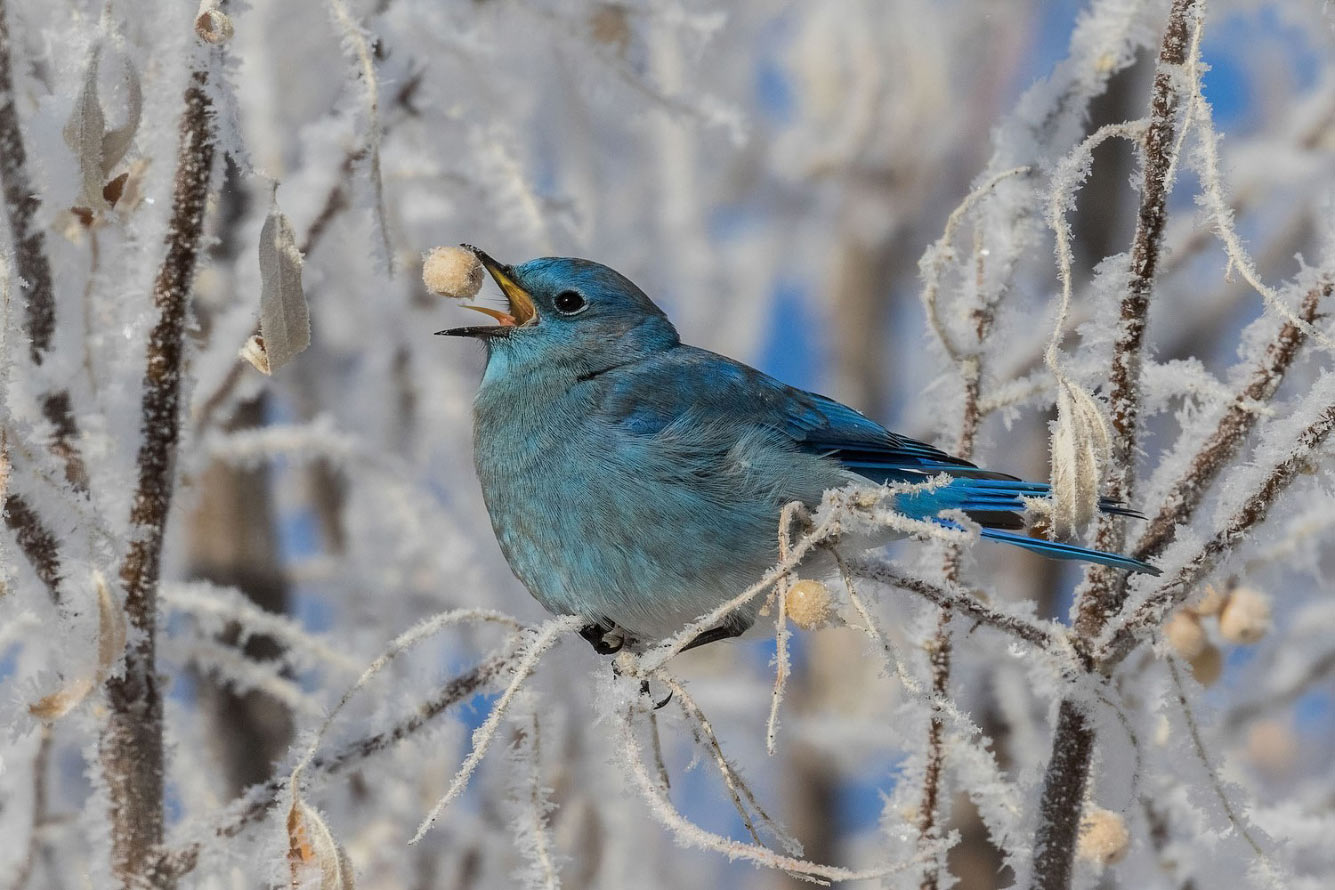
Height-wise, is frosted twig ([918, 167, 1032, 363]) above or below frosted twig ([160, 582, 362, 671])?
above

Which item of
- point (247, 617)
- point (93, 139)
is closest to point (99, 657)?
point (93, 139)

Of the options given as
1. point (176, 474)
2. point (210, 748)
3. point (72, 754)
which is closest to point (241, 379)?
point (176, 474)

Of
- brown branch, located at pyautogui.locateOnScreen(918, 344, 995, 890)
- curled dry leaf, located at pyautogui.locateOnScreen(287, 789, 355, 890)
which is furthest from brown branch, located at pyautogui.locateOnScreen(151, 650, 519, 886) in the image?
brown branch, located at pyautogui.locateOnScreen(918, 344, 995, 890)

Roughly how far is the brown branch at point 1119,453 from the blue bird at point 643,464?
0.08 meters

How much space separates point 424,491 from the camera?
3969 millimetres

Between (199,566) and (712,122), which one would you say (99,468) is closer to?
(712,122)

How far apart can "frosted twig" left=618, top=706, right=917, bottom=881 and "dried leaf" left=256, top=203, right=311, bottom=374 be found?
0.66m

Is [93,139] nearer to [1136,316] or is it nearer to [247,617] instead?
[247,617]

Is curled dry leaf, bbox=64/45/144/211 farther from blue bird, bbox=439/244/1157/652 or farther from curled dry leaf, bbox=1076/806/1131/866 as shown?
curled dry leaf, bbox=1076/806/1131/866

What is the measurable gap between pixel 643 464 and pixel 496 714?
807 mm

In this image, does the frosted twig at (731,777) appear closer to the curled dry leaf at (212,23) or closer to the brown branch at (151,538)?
the brown branch at (151,538)

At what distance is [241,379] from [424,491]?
1116 mm

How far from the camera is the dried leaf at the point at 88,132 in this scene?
191 cm

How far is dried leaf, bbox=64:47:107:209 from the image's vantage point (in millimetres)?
1911
